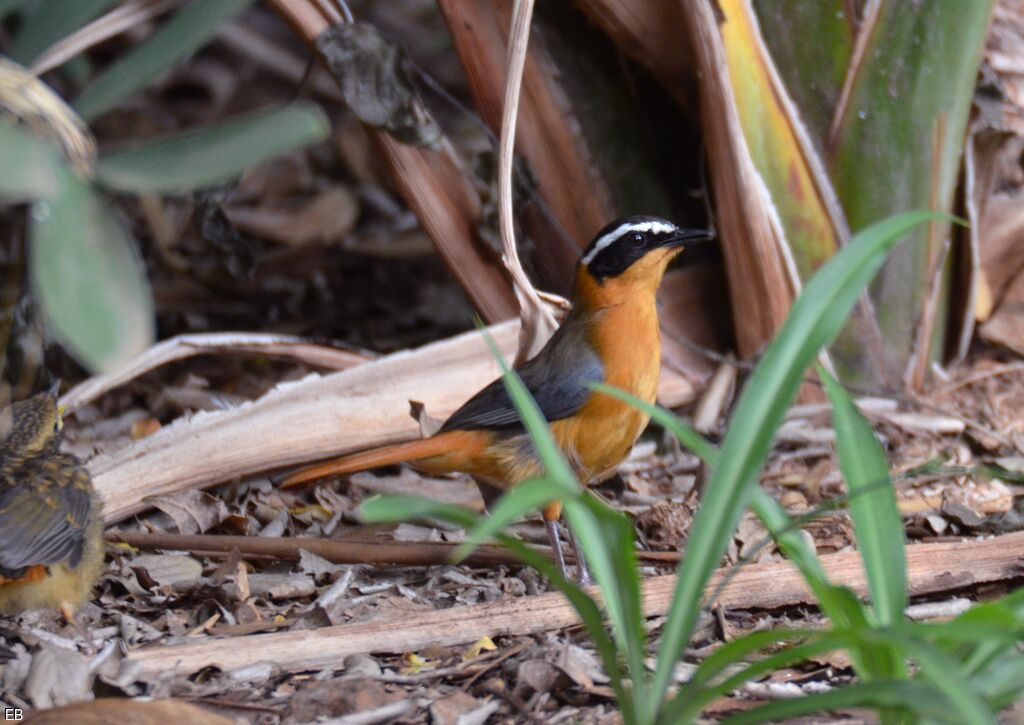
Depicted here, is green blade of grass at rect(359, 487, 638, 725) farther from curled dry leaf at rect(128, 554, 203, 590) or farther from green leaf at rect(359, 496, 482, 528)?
curled dry leaf at rect(128, 554, 203, 590)

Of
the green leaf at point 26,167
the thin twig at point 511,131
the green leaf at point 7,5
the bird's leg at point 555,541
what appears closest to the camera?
the green leaf at point 26,167

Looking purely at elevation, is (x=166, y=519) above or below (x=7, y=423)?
below

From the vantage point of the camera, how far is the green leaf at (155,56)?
→ 2.12 m

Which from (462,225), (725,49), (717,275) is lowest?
(717,275)

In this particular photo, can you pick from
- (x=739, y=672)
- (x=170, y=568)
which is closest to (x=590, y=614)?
(x=739, y=672)

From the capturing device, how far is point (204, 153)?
5.70 ft

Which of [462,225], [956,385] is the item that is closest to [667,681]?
[462,225]

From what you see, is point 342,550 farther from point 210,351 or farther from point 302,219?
point 302,219

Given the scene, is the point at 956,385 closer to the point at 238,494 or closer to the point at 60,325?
the point at 238,494

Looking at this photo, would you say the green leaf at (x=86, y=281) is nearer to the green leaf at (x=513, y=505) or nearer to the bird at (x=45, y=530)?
the green leaf at (x=513, y=505)

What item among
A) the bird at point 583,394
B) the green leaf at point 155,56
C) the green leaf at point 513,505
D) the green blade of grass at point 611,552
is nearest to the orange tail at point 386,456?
the bird at point 583,394

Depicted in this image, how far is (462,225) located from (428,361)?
61 cm

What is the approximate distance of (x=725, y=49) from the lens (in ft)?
16.1

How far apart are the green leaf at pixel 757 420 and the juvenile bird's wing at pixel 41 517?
6.18 feet
